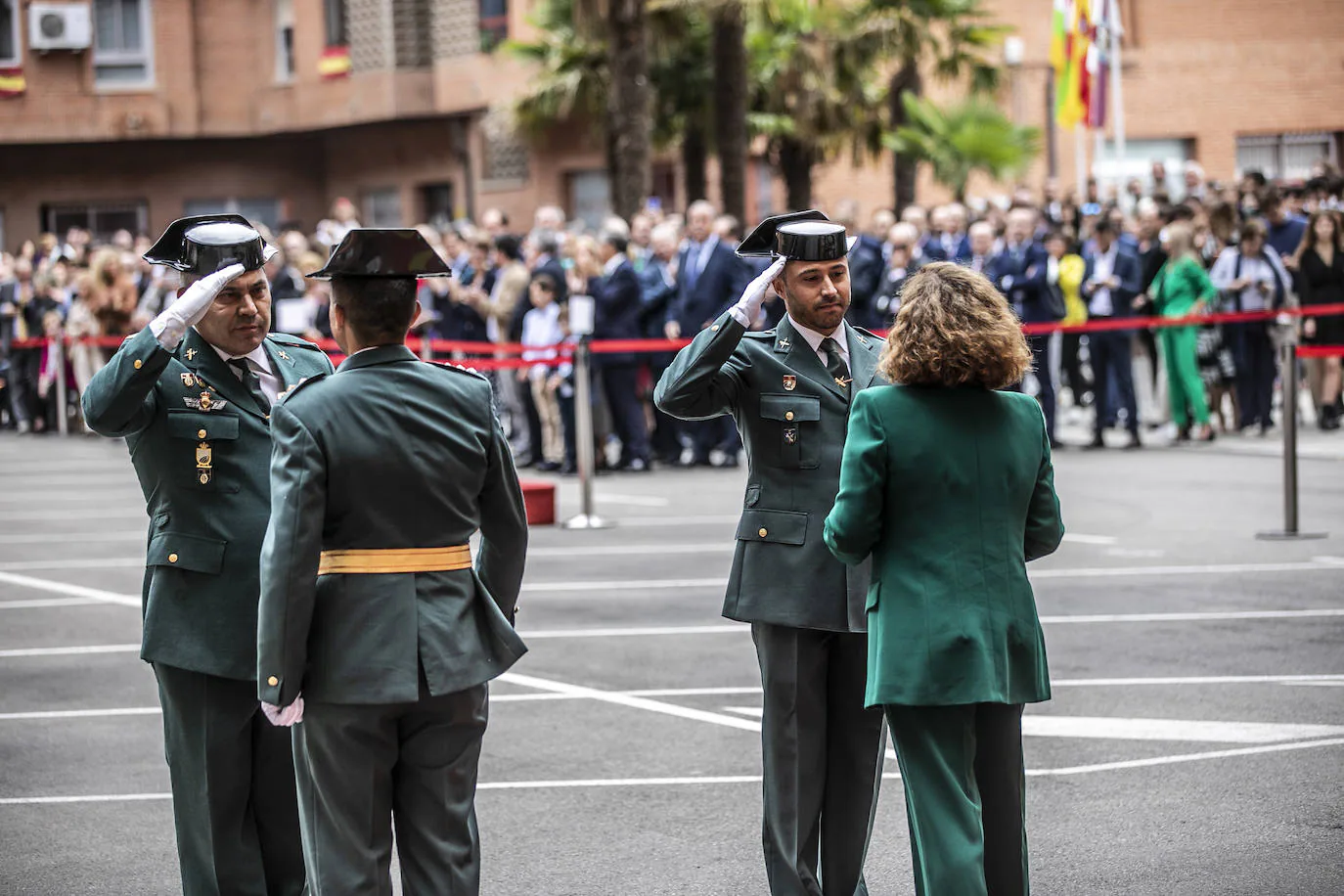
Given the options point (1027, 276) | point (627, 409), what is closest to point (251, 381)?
point (627, 409)

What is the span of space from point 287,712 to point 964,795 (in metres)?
1.65

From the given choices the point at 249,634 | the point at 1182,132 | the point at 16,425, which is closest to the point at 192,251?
the point at 249,634

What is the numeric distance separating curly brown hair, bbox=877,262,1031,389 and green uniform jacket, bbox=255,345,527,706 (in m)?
1.06

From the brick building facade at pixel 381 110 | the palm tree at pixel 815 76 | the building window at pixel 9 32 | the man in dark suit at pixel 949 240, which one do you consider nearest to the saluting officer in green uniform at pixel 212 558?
the man in dark suit at pixel 949 240

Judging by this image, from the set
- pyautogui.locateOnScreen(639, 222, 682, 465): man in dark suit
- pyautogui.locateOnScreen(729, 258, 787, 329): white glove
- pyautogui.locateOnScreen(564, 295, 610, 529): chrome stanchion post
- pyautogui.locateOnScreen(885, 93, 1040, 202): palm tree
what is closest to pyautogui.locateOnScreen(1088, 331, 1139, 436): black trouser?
pyautogui.locateOnScreen(639, 222, 682, 465): man in dark suit

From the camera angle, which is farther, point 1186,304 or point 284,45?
point 284,45

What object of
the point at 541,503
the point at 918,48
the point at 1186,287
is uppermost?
the point at 918,48

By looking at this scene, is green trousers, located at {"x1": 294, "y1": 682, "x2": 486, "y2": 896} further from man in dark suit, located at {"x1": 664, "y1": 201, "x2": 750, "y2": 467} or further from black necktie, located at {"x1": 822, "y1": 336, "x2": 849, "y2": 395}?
man in dark suit, located at {"x1": 664, "y1": 201, "x2": 750, "y2": 467}

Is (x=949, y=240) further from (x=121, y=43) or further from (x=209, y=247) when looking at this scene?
(x=121, y=43)

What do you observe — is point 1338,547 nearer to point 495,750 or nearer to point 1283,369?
point 1283,369

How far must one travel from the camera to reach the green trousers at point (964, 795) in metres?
4.69

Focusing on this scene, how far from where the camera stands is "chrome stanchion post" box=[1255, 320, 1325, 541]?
12.4 meters

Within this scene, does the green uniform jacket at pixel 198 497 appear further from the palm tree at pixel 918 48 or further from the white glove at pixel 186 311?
the palm tree at pixel 918 48

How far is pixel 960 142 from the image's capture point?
30281mm
